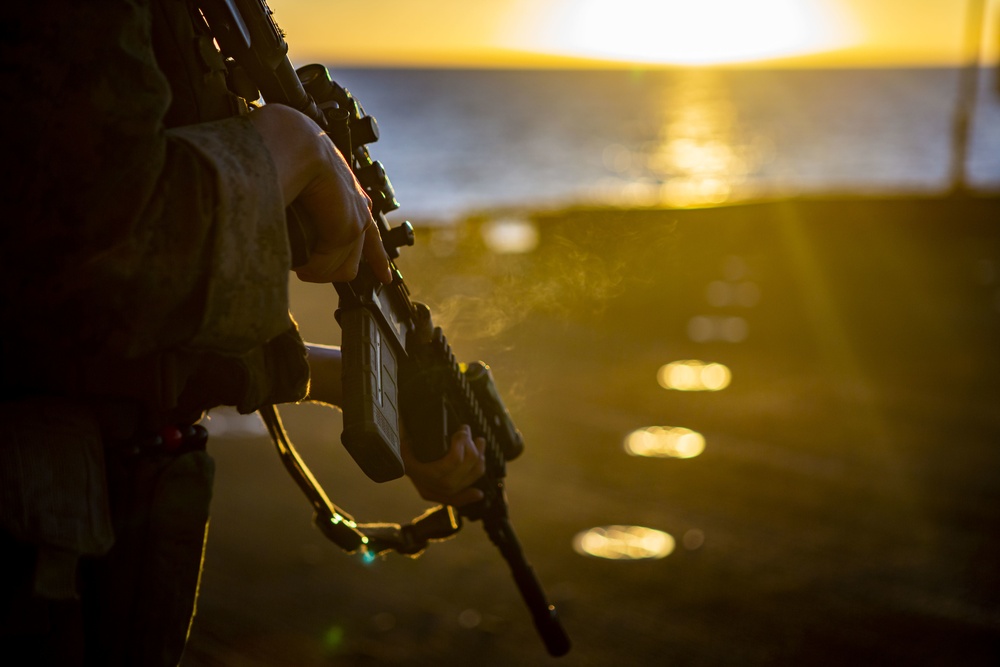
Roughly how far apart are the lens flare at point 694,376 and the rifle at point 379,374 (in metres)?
6.49

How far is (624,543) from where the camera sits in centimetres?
514

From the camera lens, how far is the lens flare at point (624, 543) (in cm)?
499

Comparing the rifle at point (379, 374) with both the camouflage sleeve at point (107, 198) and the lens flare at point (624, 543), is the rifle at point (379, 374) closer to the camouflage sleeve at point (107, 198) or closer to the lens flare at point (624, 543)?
the camouflage sleeve at point (107, 198)

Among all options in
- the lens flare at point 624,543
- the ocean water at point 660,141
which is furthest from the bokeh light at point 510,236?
the lens flare at point 624,543

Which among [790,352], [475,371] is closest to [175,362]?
[475,371]

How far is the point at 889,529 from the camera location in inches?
207

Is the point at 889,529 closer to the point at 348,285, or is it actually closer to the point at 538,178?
the point at 348,285

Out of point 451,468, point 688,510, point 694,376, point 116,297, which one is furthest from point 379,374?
point 694,376

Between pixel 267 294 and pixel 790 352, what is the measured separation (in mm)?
9441

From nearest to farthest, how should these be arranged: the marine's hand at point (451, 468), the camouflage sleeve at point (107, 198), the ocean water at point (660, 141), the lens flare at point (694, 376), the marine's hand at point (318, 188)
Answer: the camouflage sleeve at point (107, 198)
the marine's hand at point (318, 188)
the marine's hand at point (451, 468)
the lens flare at point (694, 376)
the ocean water at point (660, 141)

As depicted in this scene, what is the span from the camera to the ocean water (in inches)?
2020

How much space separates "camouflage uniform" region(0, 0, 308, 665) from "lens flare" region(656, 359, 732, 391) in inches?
293

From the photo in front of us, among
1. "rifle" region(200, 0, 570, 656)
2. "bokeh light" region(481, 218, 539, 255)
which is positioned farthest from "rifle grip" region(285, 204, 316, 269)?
"bokeh light" region(481, 218, 539, 255)

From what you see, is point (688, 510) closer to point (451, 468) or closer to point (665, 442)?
point (665, 442)
